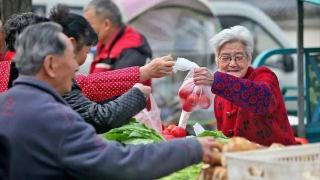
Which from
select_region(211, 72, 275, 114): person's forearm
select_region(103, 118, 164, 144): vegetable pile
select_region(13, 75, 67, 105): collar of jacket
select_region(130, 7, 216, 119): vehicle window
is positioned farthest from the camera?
select_region(130, 7, 216, 119): vehicle window

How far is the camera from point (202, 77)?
4.42m

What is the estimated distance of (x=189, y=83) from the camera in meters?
4.72

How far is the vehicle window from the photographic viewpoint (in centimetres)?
1177

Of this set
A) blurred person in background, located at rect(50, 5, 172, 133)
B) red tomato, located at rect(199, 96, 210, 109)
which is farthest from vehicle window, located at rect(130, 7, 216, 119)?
blurred person in background, located at rect(50, 5, 172, 133)

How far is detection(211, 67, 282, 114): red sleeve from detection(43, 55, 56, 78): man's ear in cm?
147

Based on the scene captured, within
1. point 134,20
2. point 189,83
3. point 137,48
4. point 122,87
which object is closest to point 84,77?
point 122,87

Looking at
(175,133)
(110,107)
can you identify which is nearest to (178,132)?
(175,133)

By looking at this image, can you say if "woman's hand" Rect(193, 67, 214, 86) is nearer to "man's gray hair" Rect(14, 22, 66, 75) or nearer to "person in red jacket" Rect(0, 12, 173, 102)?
"person in red jacket" Rect(0, 12, 173, 102)

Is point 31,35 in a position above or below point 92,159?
above

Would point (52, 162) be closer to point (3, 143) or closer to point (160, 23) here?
point (3, 143)

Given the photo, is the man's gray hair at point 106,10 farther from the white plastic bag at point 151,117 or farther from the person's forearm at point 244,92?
the person's forearm at point 244,92

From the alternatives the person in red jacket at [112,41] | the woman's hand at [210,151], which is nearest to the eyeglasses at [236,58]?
the woman's hand at [210,151]

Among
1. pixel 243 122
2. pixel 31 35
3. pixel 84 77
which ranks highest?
pixel 31 35

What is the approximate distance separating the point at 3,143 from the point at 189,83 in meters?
1.83
